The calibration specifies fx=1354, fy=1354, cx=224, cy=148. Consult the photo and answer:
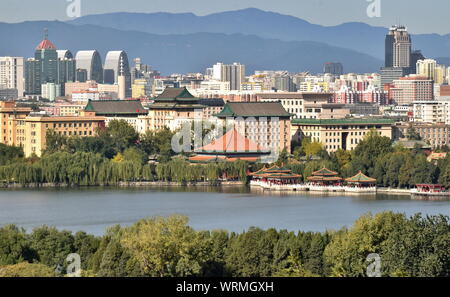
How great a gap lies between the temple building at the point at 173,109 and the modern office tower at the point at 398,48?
38.4m

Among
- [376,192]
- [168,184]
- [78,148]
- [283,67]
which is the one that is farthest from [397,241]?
[283,67]

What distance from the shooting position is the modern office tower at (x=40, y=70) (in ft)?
239

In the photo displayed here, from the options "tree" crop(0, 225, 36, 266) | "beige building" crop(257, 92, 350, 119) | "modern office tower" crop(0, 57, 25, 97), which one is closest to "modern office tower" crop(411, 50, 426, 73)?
"modern office tower" crop(0, 57, 25, 97)

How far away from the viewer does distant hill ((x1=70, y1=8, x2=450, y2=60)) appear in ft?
161

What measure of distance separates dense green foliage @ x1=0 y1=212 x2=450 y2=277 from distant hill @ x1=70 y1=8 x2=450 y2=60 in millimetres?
27898

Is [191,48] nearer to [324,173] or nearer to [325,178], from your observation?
[324,173]

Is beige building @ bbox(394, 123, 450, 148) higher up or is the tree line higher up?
beige building @ bbox(394, 123, 450, 148)

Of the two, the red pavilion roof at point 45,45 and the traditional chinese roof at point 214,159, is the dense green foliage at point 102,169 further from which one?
the red pavilion roof at point 45,45

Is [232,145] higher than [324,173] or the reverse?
higher

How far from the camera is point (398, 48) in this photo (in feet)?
245

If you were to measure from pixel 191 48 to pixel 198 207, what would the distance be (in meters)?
66.8

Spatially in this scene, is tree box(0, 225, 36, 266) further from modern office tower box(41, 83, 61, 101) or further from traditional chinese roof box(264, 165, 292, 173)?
modern office tower box(41, 83, 61, 101)

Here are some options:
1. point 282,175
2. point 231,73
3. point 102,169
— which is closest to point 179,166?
point 102,169
